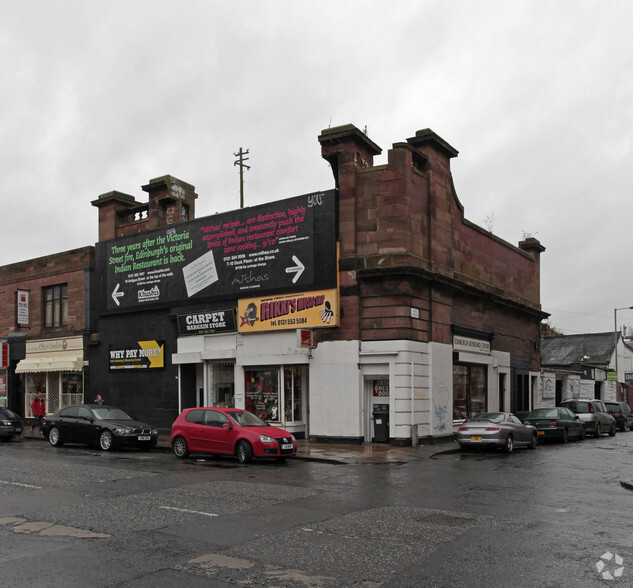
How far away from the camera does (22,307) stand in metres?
32.6

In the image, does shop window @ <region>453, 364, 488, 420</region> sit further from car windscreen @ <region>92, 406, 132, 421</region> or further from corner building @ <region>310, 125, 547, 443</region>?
car windscreen @ <region>92, 406, 132, 421</region>

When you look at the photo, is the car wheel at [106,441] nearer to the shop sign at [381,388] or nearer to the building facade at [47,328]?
the shop sign at [381,388]

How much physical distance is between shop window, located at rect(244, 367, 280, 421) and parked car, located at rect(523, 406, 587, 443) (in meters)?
9.45

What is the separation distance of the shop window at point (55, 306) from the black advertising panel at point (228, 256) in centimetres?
325

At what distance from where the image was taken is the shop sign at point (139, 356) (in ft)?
88.9

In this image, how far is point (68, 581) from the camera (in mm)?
6645

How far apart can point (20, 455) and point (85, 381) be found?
10.7 metres

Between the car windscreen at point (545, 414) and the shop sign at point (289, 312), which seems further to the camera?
the car windscreen at point (545, 414)

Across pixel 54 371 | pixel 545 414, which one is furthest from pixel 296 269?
pixel 54 371

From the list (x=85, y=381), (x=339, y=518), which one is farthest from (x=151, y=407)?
(x=339, y=518)

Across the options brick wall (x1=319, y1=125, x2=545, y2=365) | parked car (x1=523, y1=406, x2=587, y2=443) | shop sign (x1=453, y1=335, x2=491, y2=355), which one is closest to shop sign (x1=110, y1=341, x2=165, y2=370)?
brick wall (x1=319, y1=125, x2=545, y2=365)

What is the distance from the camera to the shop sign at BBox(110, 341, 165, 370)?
88.9 ft

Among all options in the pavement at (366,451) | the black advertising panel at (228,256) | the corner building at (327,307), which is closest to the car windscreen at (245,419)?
the pavement at (366,451)

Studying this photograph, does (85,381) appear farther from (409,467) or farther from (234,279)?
(409,467)
